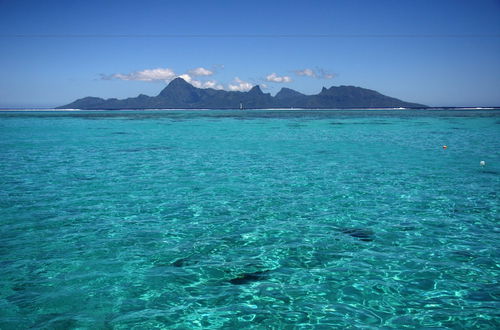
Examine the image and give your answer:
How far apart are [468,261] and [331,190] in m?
7.56

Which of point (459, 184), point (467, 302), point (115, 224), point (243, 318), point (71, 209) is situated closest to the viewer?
point (243, 318)

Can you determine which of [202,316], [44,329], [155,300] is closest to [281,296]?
[202,316]

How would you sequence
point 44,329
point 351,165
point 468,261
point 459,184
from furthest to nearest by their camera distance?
point 351,165, point 459,184, point 468,261, point 44,329

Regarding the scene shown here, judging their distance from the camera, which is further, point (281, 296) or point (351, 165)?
point (351, 165)

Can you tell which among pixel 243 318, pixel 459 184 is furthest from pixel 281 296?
pixel 459 184

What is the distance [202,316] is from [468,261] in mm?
7319

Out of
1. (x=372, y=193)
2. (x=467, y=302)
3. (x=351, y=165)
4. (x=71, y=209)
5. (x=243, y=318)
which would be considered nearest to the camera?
(x=243, y=318)

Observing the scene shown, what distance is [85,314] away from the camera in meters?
6.82

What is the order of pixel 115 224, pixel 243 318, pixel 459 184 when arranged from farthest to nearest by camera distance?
pixel 459 184 → pixel 115 224 → pixel 243 318

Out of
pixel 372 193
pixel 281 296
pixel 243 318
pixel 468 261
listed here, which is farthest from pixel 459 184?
pixel 243 318

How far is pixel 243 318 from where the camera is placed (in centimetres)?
677

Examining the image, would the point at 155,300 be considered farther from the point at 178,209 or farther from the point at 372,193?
the point at 372,193

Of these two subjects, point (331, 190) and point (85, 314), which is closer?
point (85, 314)

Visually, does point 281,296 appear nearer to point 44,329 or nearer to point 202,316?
point 202,316
